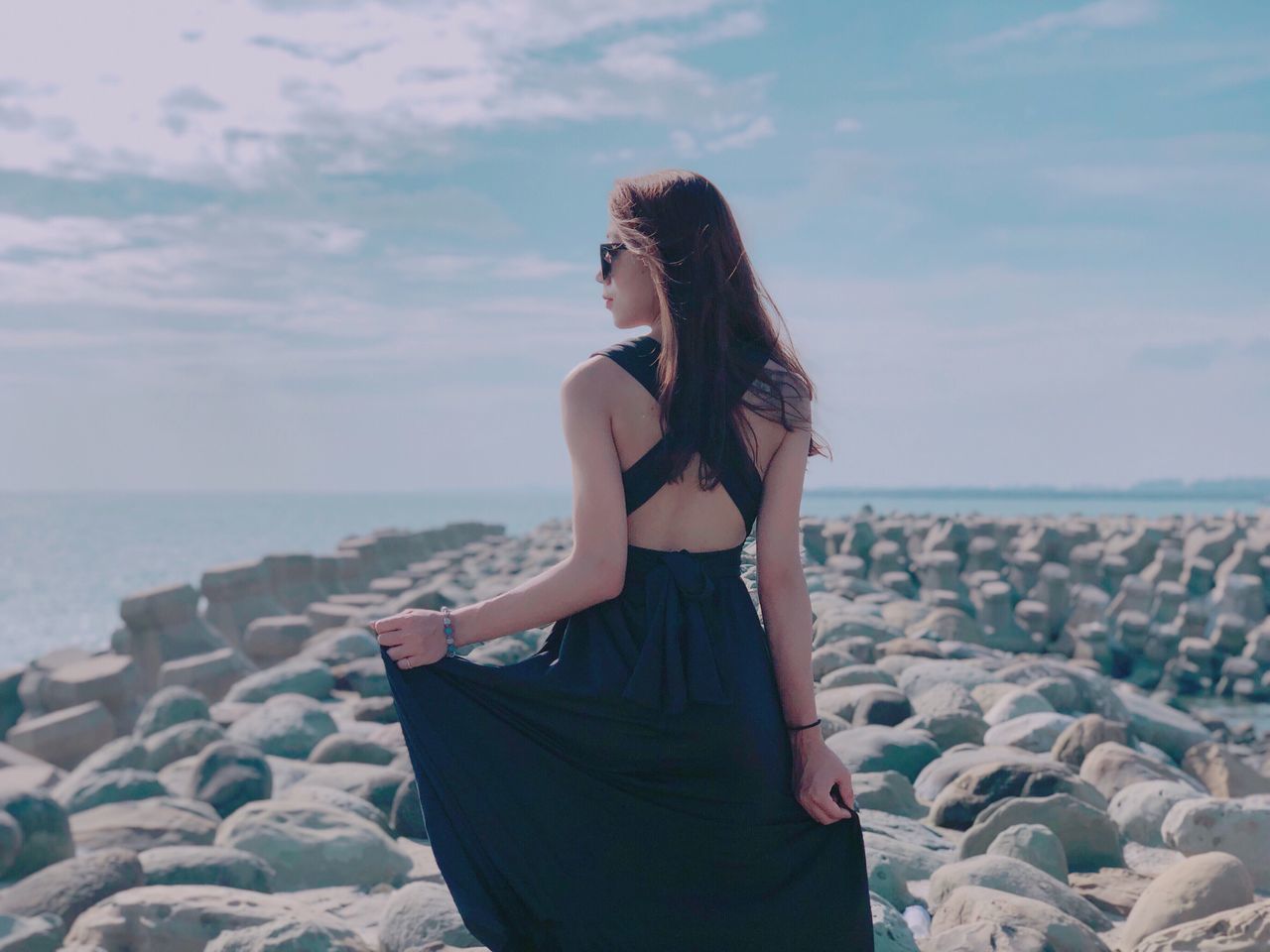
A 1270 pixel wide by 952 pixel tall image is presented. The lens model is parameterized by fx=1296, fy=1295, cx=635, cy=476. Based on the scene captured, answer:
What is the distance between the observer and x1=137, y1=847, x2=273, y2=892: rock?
14.2ft

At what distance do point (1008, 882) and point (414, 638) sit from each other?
79.7 inches

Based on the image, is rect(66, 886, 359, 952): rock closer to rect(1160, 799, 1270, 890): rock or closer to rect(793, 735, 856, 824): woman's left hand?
rect(793, 735, 856, 824): woman's left hand

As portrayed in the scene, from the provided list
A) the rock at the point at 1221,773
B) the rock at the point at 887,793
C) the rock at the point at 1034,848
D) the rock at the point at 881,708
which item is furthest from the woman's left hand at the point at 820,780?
the rock at the point at 1221,773

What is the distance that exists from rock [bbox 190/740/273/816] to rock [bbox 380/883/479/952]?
2.15 meters

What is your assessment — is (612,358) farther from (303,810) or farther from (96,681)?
(96,681)

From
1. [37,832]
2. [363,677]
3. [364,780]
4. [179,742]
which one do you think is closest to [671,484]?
[364,780]

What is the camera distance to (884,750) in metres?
5.05

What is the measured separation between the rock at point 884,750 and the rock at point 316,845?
1714mm

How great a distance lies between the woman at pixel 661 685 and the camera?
2.33 metres

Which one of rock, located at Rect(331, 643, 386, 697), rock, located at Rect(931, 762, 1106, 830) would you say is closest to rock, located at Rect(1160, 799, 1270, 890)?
rock, located at Rect(931, 762, 1106, 830)

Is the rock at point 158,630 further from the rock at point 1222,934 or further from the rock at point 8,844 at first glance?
the rock at point 1222,934

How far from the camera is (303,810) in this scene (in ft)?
15.6

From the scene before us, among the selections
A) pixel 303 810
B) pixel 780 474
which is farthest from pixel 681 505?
pixel 303 810

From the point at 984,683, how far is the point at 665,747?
471cm
